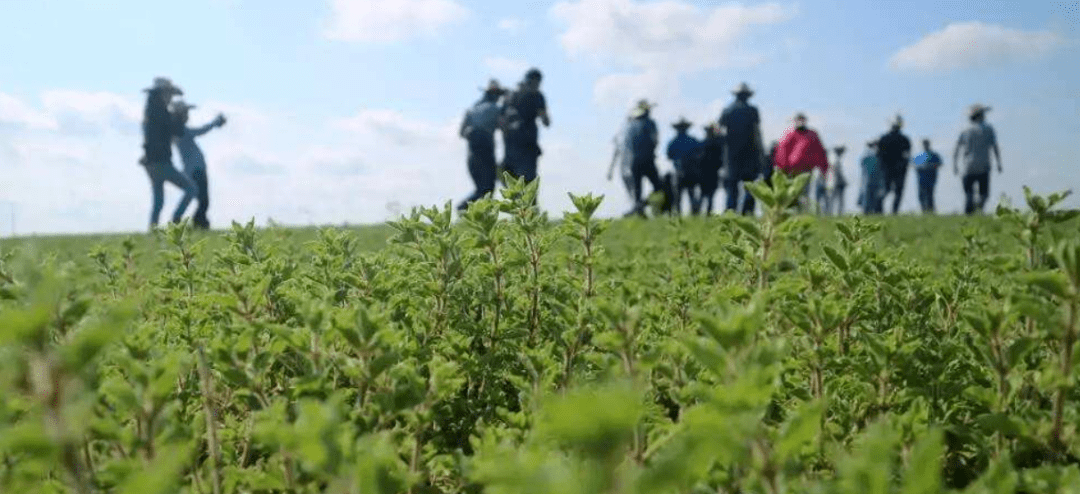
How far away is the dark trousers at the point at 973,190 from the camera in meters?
17.8

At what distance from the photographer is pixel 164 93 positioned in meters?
15.3

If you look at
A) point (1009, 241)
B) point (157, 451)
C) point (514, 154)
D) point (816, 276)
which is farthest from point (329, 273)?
point (514, 154)

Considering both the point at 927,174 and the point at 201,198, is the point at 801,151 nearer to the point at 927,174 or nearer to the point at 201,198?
the point at 927,174

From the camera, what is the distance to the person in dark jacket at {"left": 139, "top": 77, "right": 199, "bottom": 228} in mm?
14883

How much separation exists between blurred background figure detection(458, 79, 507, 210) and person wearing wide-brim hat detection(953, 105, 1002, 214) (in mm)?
9644

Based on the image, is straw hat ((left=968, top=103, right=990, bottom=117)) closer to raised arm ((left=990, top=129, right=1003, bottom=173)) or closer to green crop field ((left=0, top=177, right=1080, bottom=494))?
raised arm ((left=990, top=129, right=1003, bottom=173))

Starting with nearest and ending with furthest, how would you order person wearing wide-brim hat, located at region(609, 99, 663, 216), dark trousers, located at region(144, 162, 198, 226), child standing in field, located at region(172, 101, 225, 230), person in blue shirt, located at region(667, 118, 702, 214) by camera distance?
dark trousers, located at region(144, 162, 198, 226) < child standing in field, located at region(172, 101, 225, 230) < person wearing wide-brim hat, located at region(609, 99, 663, 216) < person in blue shirt, located at region(667, 118, 702, 214)

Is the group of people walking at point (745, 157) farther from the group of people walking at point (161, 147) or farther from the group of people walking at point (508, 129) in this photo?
the group of people walking at point (161, 147)

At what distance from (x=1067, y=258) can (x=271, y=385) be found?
228 centimetres

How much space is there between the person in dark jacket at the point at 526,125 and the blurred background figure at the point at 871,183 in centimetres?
1254

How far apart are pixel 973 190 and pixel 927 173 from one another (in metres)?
3.52

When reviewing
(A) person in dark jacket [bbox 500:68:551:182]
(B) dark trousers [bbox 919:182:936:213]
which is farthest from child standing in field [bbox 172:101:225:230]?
(B) dark trousers [bbox 919:182:936:213]

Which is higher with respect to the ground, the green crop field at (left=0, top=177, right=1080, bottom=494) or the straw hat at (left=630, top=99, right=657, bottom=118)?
the straw hat at (left=630, top=99, right=657, bottom=118)

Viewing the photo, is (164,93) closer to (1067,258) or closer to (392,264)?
(392,264)
